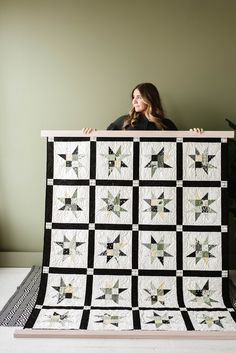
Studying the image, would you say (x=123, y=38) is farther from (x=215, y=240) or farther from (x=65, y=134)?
(x=215, y=240)

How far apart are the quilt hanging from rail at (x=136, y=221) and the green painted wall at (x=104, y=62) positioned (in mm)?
670

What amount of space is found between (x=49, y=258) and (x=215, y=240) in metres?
1.08

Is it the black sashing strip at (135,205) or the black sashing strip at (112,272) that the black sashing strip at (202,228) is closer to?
the black sashing strip at (135,205)

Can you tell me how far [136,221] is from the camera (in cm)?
243

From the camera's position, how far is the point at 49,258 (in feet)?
7.91

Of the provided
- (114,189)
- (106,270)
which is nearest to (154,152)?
(114,189)

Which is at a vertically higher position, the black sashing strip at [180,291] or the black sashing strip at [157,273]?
the black sashing strip at [157,273]

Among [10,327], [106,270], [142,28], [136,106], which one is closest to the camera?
[10,327]

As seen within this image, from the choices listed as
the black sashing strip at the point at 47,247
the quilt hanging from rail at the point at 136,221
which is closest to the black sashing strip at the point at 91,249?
the quilt hanging from rail at the point at 136,221

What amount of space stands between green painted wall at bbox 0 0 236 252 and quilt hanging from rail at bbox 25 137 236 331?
67 centimetres

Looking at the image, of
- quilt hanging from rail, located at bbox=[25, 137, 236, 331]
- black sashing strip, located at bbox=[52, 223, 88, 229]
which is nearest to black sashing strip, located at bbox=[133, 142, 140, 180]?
quilt hanging from rail, located at bbox=[25, 137, 236, 331]

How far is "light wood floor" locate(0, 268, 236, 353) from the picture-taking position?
1801mm

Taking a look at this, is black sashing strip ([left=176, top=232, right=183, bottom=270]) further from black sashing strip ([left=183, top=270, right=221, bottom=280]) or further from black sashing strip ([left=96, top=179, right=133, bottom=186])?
black sashing strip ([left=96, top=179, right=133, bottom=186])

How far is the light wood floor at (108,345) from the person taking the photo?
180cm
